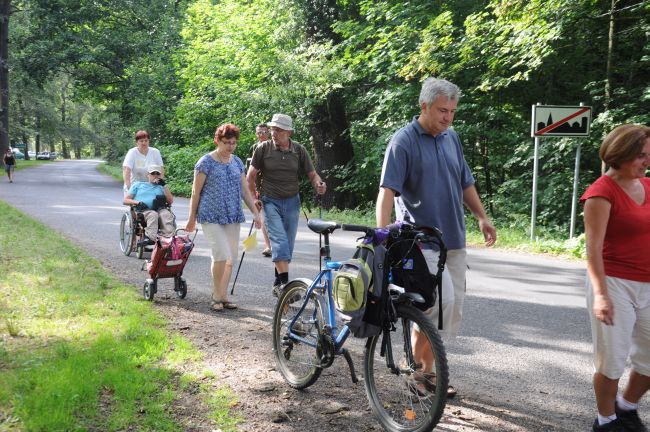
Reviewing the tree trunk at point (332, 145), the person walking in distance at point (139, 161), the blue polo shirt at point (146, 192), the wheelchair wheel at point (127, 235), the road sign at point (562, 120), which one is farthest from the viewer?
the tree trunk at point (332, 145)

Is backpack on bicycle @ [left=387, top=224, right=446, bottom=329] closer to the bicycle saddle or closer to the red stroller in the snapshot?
the bicycle saddle

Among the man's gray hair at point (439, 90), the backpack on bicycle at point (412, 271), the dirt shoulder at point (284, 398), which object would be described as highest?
the man's gray hair at point (439, 90)

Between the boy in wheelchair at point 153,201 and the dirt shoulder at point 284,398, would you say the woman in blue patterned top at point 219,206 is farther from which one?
the boy in wheelchair at point 153,201

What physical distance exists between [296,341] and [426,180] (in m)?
1.49

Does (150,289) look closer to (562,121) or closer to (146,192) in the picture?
(146,192)

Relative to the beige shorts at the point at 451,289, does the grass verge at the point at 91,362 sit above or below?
below

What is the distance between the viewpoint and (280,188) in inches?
277

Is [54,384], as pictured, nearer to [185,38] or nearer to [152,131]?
[185,38]

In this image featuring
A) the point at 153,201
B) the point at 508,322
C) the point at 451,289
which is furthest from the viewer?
the point at 153,201

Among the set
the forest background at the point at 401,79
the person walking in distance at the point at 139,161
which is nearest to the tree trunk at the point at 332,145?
the forest background at the point at 401,79

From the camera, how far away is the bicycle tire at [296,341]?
166 inches

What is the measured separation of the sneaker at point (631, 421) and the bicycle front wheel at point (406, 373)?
45.2 inches

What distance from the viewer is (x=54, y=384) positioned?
165 inches

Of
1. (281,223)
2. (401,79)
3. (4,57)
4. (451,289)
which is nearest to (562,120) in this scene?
(401,79)
